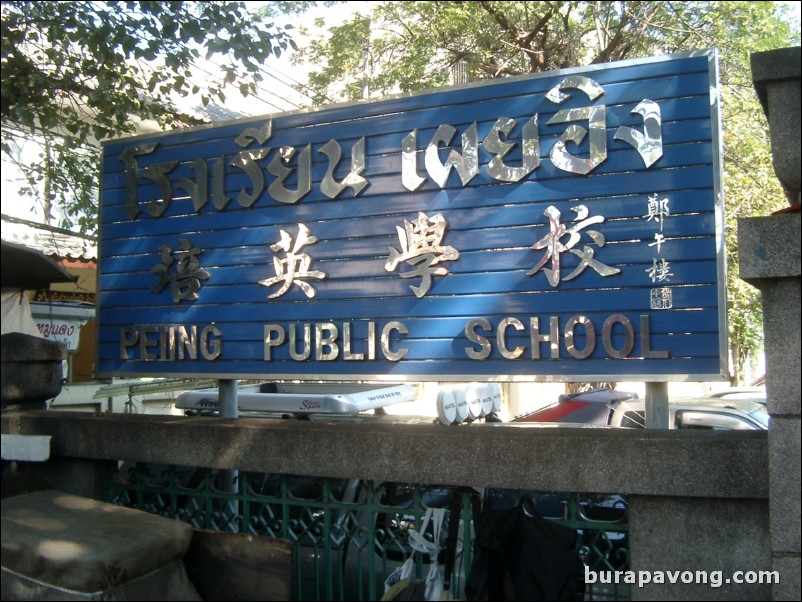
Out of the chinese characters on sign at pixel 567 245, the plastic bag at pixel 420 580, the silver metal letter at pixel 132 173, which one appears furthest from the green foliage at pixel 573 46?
the plastic bag at pixel 420 580

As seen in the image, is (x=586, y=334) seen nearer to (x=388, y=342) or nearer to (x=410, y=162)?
(x=388, y=342)

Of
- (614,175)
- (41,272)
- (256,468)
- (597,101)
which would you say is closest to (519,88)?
(597,101)

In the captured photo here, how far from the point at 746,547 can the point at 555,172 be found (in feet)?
6.86

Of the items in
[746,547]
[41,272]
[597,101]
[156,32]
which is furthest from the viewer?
[156,32]

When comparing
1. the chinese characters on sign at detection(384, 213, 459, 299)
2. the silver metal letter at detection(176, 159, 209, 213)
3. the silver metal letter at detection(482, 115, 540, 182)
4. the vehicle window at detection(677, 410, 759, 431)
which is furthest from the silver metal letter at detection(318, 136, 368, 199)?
the vehicle window at detection(677, 410, 759, 431)

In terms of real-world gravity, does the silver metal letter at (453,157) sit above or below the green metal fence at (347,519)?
above

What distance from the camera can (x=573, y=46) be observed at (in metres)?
12.7

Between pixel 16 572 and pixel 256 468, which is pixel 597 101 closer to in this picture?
pixel 256 468

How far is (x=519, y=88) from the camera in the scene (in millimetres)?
4355

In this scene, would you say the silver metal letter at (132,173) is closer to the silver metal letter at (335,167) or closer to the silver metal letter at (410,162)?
the silver metal letter at (335,167)

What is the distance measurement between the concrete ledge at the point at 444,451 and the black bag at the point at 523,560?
0.19 meters

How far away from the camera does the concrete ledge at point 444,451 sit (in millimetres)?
3412

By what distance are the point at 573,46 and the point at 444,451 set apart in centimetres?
1045

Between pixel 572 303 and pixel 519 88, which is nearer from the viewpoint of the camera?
pixel 572 303
